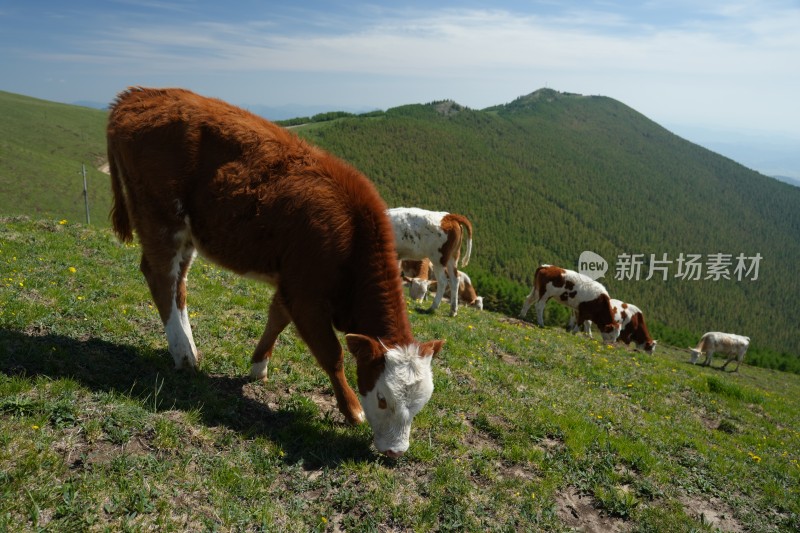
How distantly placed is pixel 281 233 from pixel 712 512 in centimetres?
656

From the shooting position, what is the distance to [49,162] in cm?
8350

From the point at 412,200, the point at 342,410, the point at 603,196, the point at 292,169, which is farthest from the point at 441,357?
the point at 603,196

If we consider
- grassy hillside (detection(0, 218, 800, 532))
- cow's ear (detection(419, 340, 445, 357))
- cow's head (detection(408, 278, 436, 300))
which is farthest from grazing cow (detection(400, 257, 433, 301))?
cow's ear (detection(419, 340, 445, 357))

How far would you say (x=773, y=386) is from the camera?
33.1m

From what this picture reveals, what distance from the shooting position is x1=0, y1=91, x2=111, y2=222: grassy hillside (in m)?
68.4

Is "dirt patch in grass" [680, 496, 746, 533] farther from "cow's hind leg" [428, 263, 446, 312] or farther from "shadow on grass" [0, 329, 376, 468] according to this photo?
"cow's hind leg" [428, 263, 446, 312]

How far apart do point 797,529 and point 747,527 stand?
84 cm

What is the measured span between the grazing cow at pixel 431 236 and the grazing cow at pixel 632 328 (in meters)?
14.8

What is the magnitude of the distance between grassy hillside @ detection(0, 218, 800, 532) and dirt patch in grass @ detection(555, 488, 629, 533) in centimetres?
2

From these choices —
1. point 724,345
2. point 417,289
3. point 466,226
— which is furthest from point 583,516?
point 724,345

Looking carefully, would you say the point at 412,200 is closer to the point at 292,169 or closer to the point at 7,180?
the point at 7,180

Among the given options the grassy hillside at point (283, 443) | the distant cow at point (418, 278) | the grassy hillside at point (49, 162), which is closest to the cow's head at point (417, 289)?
the distant cow at point (418, 278)

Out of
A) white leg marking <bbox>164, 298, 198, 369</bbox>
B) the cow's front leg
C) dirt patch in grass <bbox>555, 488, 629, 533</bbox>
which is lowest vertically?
dirt patch in grass <bbox>555, 488, 629, 533</bbox>

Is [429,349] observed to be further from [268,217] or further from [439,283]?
[439,283]
